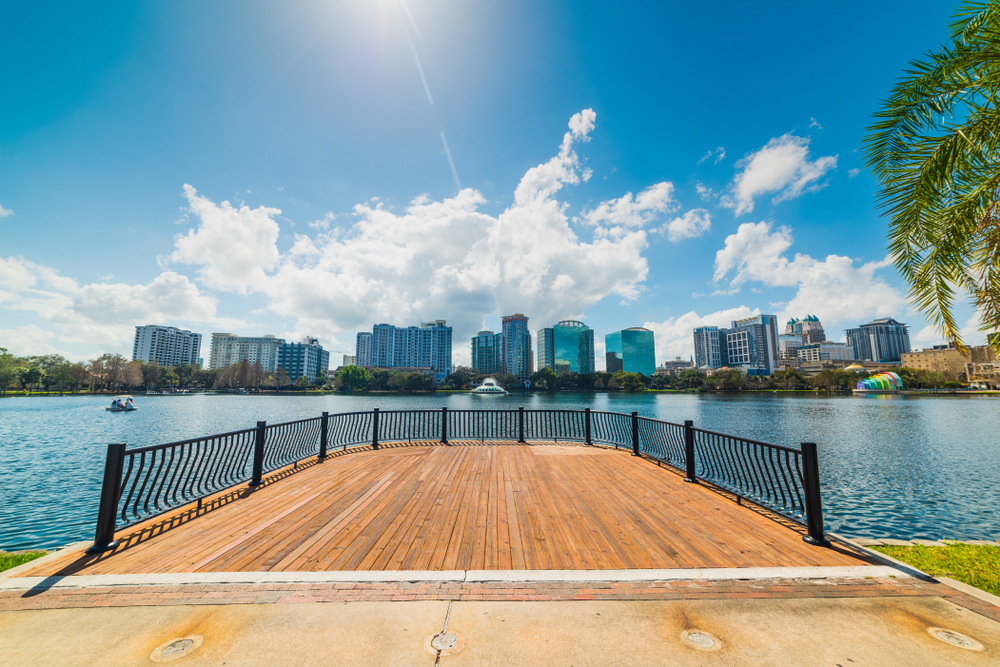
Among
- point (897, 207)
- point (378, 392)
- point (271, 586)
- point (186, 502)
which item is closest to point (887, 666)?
point (271, 586)

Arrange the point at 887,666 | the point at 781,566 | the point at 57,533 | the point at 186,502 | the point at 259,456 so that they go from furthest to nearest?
the point at 57,533 < the point at 259,456 < the point at 186,502 < the point at 781,566 < the point at 887,666

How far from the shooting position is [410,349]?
614 feet

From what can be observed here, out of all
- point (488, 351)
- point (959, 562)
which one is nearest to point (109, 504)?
point (959, 562)

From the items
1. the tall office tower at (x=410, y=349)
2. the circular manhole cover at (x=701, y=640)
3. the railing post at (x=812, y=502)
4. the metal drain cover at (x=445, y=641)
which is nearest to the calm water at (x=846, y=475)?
the railing post at (x=812, y=502)

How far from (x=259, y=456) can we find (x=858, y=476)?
65.4ft

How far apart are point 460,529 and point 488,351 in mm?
175006

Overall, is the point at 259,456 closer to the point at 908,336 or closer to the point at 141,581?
the point at 141,581

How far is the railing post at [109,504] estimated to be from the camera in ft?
13.8

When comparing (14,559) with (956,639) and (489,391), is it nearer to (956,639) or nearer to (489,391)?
(956,639)

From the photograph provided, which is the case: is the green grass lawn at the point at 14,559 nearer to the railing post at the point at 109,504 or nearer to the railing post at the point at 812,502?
the railing post at the point at 109,504

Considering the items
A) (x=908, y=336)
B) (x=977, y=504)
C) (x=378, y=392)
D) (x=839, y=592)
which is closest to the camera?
(x=839, y=592)

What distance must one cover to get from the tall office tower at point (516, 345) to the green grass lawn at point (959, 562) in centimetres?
16224

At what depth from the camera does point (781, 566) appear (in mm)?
3814

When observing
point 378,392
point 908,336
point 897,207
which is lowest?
point 378,392
